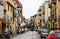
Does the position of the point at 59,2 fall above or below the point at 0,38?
above

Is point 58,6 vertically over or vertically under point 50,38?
over

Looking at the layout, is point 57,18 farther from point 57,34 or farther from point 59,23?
point 57,34

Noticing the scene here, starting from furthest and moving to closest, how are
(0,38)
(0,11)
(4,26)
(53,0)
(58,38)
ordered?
(53,0), (4,26), (0,38), (0,11), (58,38)

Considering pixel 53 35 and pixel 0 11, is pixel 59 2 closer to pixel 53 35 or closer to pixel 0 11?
pixel 0 11

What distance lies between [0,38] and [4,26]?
79.7 feet

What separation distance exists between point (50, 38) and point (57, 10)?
3788 cm

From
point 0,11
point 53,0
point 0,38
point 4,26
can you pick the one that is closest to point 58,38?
point 0,11

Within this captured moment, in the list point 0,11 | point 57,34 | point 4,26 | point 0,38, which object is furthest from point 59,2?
point 57,34

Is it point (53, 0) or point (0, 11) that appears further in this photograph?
point (53, 0)

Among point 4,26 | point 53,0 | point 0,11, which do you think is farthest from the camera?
point 53,0

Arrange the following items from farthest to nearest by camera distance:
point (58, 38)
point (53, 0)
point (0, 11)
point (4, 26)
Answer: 1. point (53, 0)
2. point (4, 26)
3. point (0, 11)
4. point (58, 38)

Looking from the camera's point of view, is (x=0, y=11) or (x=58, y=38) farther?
(x=0, y=11)

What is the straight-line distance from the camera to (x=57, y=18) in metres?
58.3

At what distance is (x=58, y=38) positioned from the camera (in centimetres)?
2075
